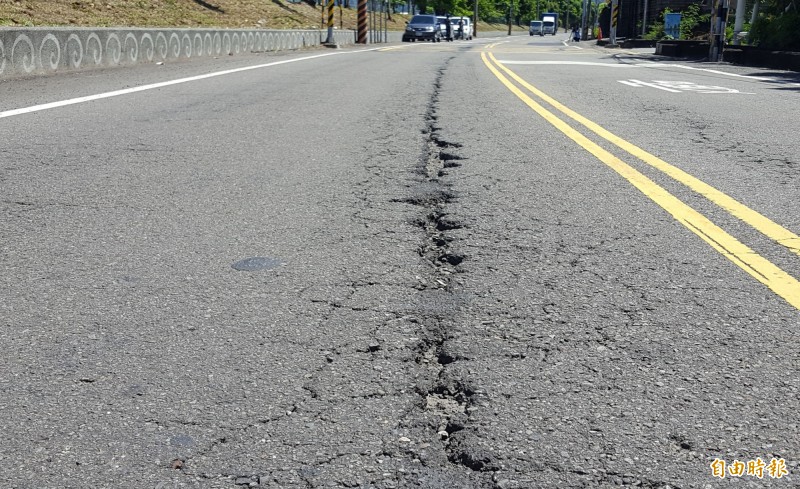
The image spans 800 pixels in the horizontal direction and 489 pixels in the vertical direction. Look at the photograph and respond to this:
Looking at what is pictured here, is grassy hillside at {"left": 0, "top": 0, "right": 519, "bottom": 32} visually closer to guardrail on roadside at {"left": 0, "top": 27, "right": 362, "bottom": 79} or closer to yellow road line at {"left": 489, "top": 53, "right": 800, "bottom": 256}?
guardrail on roadside at {"left": 0, "top": 27, "right": 362, "bottom": 79}

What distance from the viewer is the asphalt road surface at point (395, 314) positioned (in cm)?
195

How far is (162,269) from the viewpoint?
3303 millimetres

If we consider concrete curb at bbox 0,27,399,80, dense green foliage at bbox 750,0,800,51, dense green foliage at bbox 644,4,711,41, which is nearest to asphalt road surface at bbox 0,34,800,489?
concrete curb at bbox 0,27,399,80

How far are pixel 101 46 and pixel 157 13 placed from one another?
17.1m

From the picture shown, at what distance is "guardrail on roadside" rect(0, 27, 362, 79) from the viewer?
11422 millimetres

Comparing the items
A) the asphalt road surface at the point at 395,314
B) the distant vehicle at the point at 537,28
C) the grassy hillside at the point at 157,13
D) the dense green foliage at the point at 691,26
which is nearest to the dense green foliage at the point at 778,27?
the dense green foliage at the point at 691,26

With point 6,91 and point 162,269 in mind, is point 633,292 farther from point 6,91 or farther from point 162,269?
point 6,91

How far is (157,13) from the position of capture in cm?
2984

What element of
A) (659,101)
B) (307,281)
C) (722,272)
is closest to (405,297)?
(307,281)

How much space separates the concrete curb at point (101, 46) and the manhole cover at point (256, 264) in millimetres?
9075

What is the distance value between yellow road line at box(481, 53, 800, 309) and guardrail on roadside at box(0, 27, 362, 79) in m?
8.28

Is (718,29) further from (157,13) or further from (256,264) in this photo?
(256,264)

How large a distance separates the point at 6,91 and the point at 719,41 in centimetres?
1891

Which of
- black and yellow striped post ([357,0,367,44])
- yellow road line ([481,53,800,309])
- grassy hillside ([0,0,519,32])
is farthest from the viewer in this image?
black and yellow striped post ([357,0,367,44])
